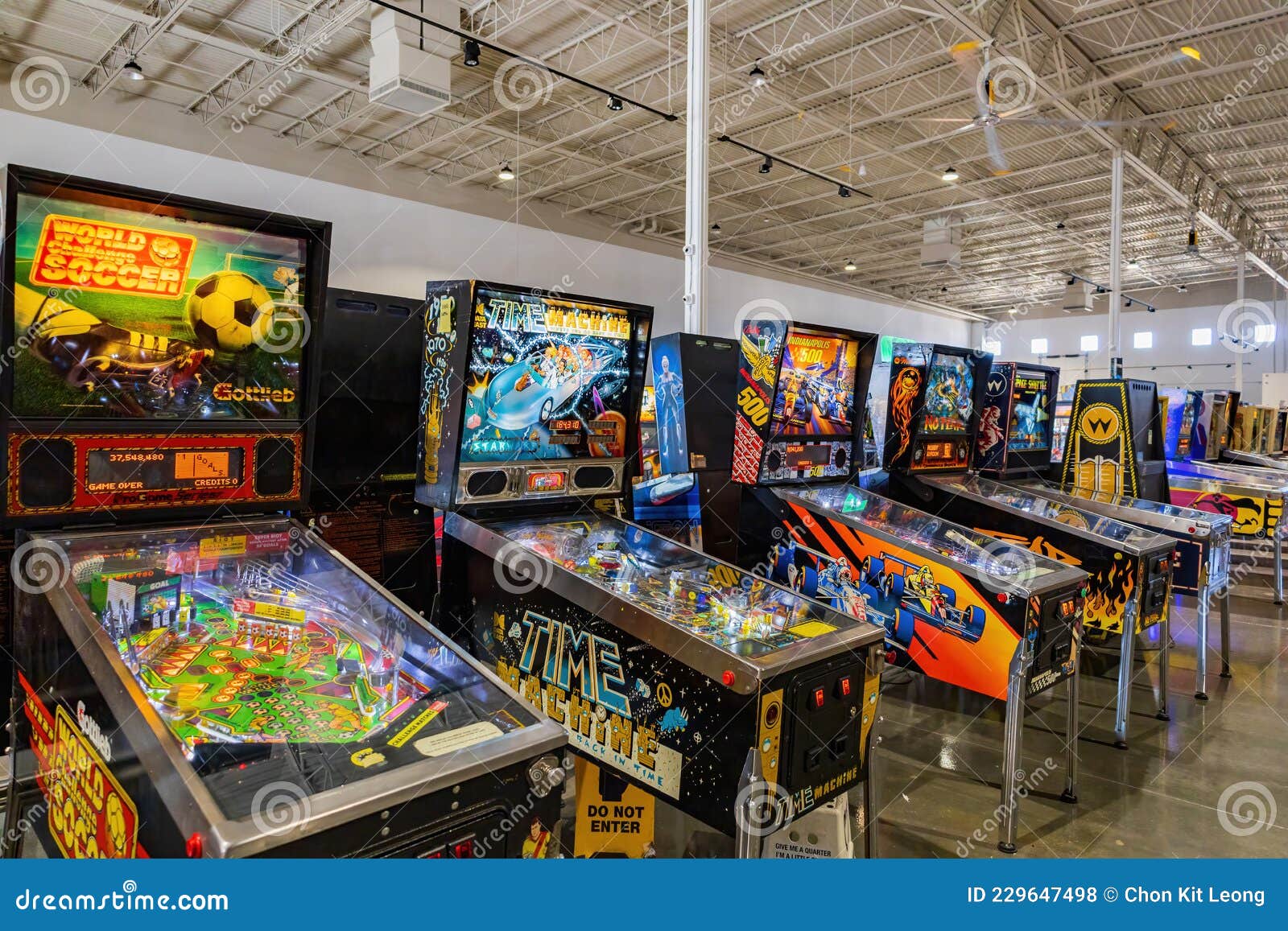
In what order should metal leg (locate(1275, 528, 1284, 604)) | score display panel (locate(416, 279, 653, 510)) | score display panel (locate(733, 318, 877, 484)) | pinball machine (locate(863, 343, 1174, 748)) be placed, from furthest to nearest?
metal leg (locate(1275, 528, 1284, 604)) → pinball machine (locate(863, 343, 1174, 748)) → score display panel (locate(733, 318, 877, 484)) → score display panel (locate(416, 279, 653, 510))

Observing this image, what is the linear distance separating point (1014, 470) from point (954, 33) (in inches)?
146

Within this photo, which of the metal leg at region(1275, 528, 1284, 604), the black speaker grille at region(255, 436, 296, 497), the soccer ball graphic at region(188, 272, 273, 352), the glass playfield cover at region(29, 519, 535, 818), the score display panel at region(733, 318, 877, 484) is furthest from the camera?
the metal leg at region(1275, 528, 1284, 604)

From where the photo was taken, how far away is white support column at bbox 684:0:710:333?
2.96 metres

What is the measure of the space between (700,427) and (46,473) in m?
2.12

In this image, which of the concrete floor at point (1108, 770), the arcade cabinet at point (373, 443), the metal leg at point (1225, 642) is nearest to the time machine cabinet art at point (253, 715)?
the arcade cabinet at point (373, 443)

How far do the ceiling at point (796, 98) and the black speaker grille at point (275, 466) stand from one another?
13.3ft

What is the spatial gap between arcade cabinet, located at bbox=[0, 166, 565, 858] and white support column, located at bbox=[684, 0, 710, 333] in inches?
53.6

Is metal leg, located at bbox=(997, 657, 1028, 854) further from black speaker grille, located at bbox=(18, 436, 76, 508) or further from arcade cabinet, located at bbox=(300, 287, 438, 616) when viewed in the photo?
black speaker grille, located at bbox=(18, 436, 76, 508)

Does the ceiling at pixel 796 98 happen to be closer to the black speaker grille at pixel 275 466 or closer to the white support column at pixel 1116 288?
the white support column at pixel 1116 288

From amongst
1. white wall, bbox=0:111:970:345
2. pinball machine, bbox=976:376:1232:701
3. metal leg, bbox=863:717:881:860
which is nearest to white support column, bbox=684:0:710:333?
metal leg, bbox=863:717:881:860

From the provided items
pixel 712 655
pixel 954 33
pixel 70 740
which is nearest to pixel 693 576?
pixel 712 655

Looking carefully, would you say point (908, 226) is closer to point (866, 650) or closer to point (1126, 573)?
point (1126, 573)

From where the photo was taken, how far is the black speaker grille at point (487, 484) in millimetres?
2613

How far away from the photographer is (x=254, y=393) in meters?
2.17
